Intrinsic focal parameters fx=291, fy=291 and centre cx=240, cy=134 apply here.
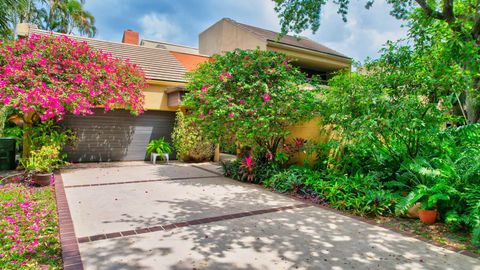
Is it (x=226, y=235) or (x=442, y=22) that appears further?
(x=442, y=22)

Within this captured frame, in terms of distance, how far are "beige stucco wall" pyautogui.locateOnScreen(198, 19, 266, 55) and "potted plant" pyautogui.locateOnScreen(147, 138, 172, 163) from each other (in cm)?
827

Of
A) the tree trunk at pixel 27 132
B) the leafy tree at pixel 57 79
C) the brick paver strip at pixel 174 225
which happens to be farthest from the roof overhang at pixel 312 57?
the brick paver strip at pixel 174 225

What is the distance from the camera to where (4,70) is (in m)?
8.67

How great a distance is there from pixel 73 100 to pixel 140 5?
559 centimetres

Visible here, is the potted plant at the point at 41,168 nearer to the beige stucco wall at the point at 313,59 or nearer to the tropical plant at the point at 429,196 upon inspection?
the tropical plant at the point at 429,196

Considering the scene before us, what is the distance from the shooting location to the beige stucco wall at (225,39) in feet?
60.6

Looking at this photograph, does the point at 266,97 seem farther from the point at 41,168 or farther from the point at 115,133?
the point at 115,133

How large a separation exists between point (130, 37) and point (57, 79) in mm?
10712

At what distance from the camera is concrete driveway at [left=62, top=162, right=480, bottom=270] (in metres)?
3.86

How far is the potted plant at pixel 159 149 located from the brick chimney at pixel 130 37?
881cm

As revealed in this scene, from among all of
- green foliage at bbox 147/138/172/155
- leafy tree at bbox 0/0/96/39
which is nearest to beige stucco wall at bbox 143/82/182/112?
green foliage at bbox 147/138/172/155

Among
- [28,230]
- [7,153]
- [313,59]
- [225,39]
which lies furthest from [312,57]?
[28,230]

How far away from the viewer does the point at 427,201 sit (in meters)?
5.46

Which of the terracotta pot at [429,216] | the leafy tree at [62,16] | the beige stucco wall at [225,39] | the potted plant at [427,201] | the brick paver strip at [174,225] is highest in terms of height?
the leafy tree at [62,16]
